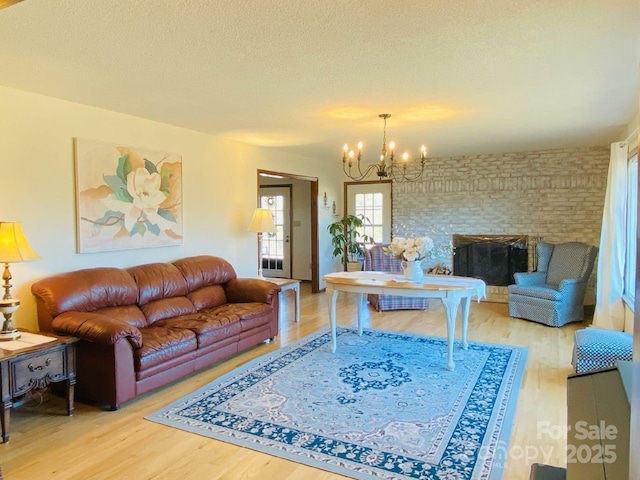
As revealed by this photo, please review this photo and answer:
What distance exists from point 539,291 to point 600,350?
90.5 inches

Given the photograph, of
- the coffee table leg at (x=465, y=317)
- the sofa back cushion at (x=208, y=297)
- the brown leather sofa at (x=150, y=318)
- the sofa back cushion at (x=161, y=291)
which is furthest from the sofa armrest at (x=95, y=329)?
the coffee table leg at (x=465, y=317)

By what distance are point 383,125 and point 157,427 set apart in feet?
11.4

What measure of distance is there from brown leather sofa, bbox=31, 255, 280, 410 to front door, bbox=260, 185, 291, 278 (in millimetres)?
4105

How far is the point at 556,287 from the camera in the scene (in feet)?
19.4

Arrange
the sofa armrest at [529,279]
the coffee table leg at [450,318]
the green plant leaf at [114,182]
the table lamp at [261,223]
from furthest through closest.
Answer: the sofa armrest at [529,279], the table lamp at [261,223], the green plant leaf at [114,182], the coffee table leg at [450,318]

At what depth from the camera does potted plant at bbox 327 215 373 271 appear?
8.23m

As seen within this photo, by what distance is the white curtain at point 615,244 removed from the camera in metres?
4.93

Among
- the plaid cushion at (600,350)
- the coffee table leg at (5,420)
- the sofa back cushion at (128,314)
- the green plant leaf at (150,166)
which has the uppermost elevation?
the green plant leaf at (150,166)

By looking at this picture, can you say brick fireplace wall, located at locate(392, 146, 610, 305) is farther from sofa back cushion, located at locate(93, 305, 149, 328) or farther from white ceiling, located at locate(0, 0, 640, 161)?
sofa back cushion, located at locate(93, 305, 149, 328)

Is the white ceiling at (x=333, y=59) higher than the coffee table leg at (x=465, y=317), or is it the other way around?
the white ceiling at (x=333, y=59)

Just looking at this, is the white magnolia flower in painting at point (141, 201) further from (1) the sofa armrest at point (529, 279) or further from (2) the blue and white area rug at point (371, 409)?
(1) the sofa armrest at point (529, 279)

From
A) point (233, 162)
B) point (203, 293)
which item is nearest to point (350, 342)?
point (203, 293)

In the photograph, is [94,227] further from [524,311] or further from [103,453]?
[524,311]

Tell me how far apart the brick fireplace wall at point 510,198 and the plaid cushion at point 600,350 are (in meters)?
3.21
